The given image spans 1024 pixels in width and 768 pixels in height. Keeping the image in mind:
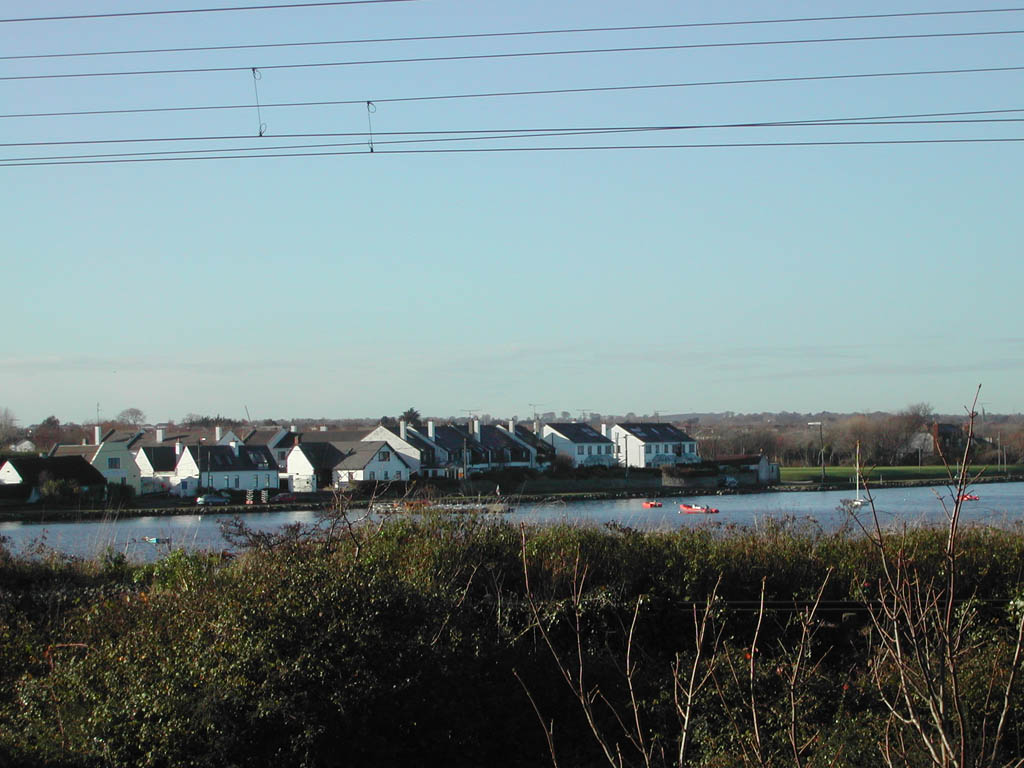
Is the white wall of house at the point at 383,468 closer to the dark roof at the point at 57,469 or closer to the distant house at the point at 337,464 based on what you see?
the distant house at the point at 337,464

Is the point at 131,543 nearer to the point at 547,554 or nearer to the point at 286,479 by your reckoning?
the point at 547,554

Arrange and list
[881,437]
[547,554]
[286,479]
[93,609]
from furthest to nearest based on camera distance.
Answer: [286,479], [881,437], [547,554], [93,609]

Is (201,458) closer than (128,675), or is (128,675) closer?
(128,675)

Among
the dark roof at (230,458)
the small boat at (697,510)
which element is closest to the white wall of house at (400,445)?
the dark roof at (230,458)

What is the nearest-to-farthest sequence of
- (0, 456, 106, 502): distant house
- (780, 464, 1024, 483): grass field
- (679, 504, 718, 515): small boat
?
(679, 504, 718, 515): small boat
(0, 456, 106, 502): distant house
(780, 464, 1024, 483): grass field

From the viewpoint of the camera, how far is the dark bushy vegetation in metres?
6.18

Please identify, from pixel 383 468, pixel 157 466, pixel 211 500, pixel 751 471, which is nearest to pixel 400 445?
pixel 383 468

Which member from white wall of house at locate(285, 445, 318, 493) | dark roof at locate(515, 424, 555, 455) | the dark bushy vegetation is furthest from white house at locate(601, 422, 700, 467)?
the dark bushy vegetation

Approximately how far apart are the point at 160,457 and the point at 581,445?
106 ft

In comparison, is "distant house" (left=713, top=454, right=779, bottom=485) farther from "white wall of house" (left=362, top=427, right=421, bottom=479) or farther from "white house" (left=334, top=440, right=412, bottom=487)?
"white house" (left=334, top=440, right=412, bottom=487)

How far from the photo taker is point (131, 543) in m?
15.9

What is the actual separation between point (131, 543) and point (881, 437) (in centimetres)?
3134

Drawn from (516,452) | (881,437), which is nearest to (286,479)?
(516,452)

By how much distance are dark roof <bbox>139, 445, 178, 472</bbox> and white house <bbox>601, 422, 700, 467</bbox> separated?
3287 cm
